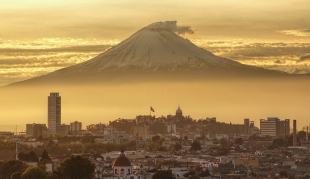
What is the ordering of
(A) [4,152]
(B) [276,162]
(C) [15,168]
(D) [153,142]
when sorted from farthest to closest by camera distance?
(D) [153,142]
(A) [4,152]
(B) [276,162]
(C) [15,168]

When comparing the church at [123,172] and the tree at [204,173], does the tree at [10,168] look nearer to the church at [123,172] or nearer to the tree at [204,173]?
the church at [123,172]

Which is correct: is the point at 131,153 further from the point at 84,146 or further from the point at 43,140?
the point at 43,140

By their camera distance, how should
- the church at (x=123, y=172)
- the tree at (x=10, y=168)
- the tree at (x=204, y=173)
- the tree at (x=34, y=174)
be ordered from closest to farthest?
the tree at (x=34, y=174) < the tree at (x=10, y=168) < the church at (x=123, y=172) < the tree at (x=204, y=173)

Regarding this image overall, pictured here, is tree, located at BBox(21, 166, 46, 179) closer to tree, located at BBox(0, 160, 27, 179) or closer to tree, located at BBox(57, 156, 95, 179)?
tree, located at BBox(57, 156, 95, 179)

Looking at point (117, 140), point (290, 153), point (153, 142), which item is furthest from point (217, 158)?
point (117, 140)

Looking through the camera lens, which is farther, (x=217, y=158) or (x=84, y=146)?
(x=84, y=146)

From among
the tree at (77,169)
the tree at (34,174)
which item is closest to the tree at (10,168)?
the tree at (77,169)

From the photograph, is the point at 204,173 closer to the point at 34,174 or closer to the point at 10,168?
the point at 10,168
